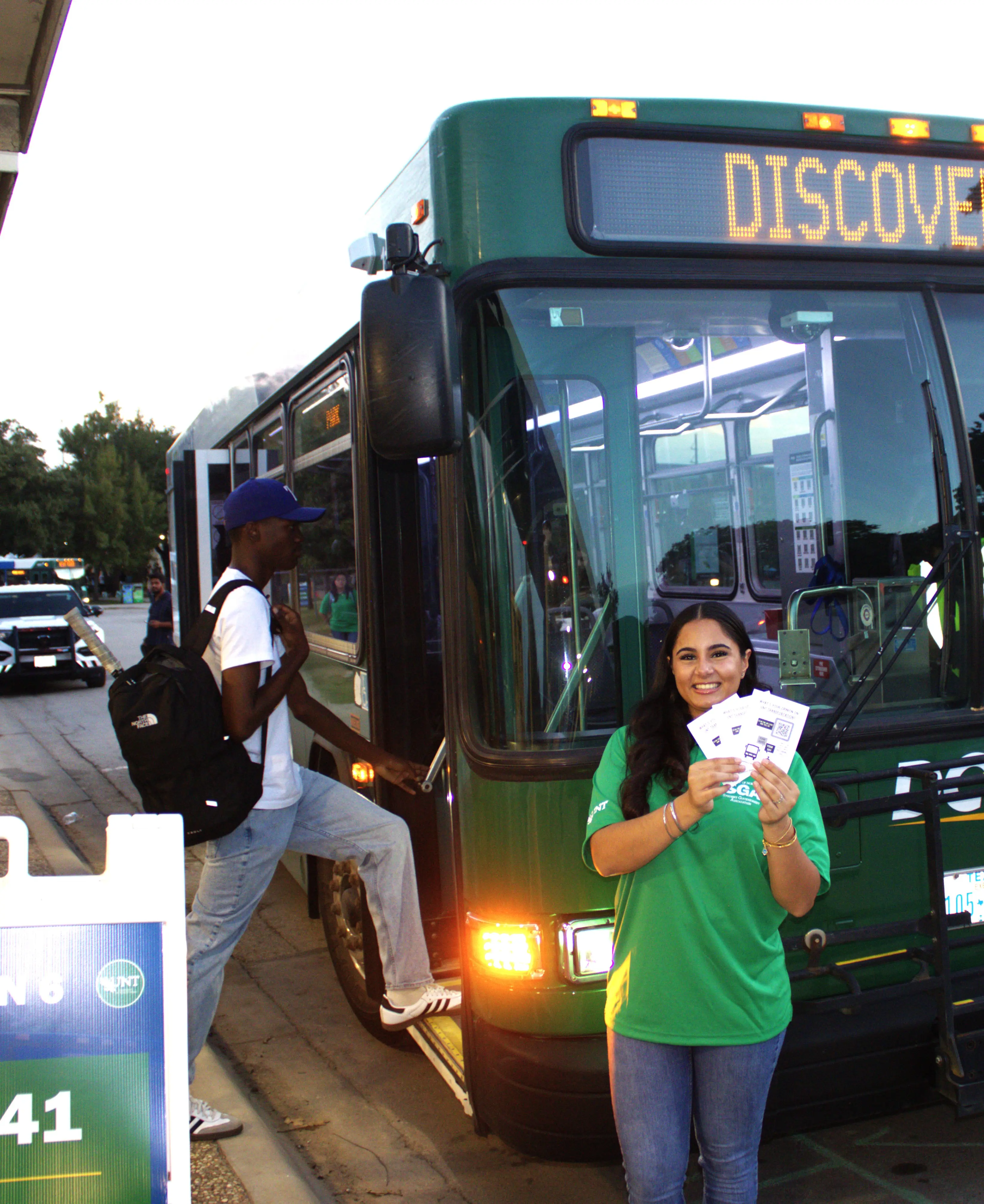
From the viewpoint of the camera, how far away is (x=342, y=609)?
4.50 meters

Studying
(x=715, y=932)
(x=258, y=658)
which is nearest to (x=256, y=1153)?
(x=258, y=658)

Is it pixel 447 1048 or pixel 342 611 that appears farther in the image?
pixel 342 611

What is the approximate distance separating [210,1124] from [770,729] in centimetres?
239

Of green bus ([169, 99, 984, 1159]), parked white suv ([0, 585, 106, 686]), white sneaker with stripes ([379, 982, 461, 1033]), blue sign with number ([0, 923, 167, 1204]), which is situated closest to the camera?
blue sign with number ([0, 923, 167, 1204])

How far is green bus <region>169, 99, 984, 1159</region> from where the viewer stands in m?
2.98

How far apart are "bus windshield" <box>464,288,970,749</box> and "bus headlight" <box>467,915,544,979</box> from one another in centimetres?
47

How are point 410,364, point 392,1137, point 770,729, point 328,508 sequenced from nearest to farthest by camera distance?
1. point 770,729
2. point 410,364
3. point 392,1137
4. point 328,508

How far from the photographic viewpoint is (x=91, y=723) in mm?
14930

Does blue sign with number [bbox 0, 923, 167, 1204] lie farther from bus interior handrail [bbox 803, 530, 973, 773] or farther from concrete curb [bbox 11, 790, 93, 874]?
concrete curb [bbox 11, 790, 93, 874]

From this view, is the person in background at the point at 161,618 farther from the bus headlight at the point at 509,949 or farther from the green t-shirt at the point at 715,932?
the green t-shirt at the point at 715,932

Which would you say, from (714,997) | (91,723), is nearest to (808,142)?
(714,997)

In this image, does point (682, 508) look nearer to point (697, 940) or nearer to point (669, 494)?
point (669, 494)

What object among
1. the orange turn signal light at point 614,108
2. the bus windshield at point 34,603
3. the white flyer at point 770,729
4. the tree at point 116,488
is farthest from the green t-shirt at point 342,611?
the tree at point 116,488

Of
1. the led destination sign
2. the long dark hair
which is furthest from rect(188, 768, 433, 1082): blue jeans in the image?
the led destination sign
